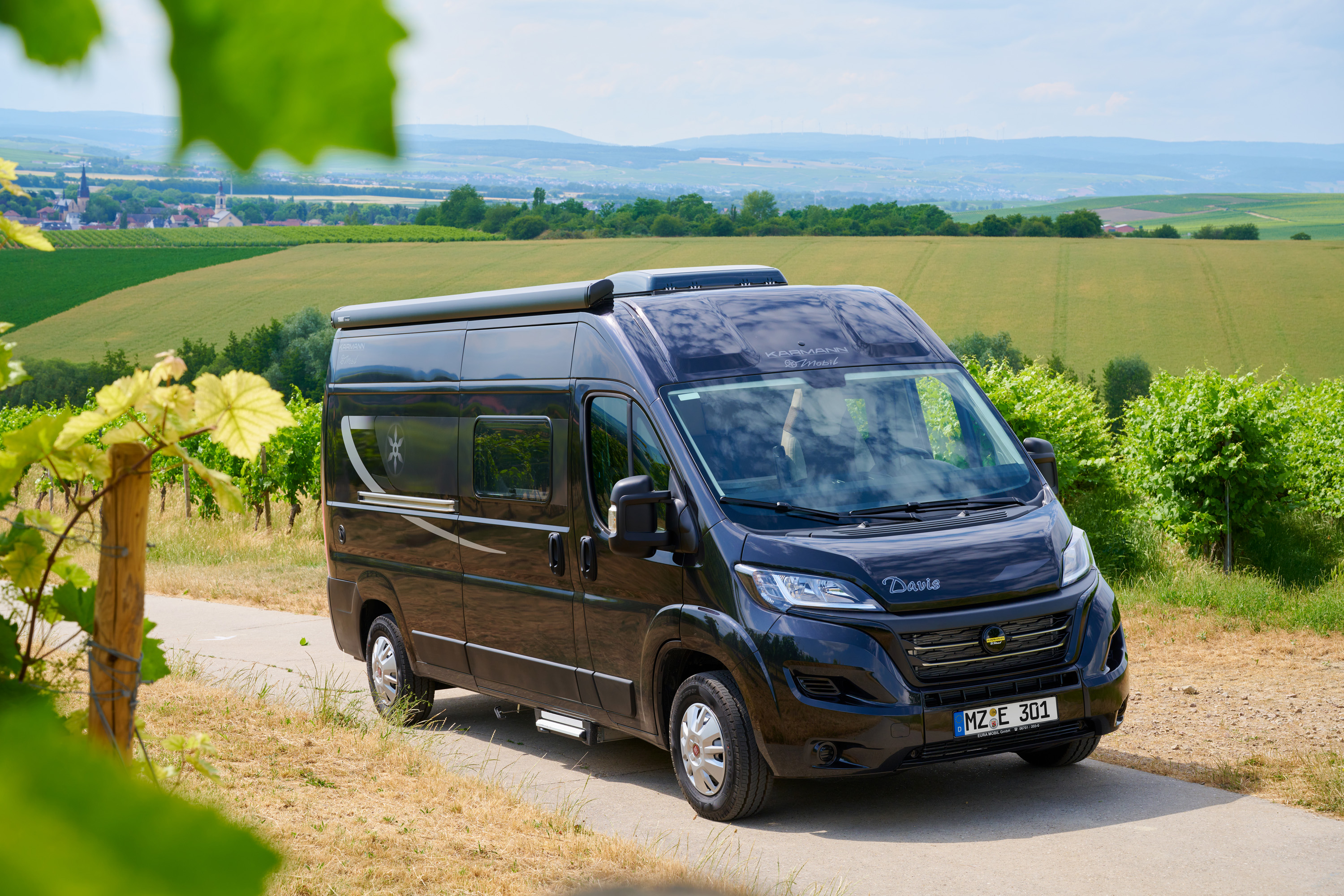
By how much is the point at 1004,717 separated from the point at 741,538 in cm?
145

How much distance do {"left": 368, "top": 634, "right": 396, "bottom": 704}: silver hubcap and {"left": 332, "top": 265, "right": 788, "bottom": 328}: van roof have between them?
218 cm

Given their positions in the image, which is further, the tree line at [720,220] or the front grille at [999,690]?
the tree line at [720,220]

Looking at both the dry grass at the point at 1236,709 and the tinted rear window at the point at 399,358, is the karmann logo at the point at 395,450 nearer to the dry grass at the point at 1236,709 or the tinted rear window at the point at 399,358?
the tinted rear window at the point at 399,358

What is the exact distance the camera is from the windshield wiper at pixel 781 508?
20.5ft

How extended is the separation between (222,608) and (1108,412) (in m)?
10.5

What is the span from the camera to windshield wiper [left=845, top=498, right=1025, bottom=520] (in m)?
6.37

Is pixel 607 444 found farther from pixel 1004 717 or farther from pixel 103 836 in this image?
pixel 103 836

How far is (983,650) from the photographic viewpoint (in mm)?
5973

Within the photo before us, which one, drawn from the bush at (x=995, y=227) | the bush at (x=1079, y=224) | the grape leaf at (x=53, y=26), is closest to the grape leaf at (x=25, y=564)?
the grape leaf at (x=53, y=26)

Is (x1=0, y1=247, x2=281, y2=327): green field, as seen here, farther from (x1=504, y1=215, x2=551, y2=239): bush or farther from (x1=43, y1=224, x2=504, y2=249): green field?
(x1=504, y1=215, x2=551, y2=239): bush

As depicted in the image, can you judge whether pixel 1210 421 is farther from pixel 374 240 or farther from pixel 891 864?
pixel 374 240

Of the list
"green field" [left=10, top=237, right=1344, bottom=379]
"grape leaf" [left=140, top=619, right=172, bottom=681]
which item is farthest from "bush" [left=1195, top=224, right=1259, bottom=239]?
"grape leaf" [left=140, top=619, right=172, bottom=681]

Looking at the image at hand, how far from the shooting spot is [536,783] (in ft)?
23.3

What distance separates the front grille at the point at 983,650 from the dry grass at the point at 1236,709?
1.39 m
